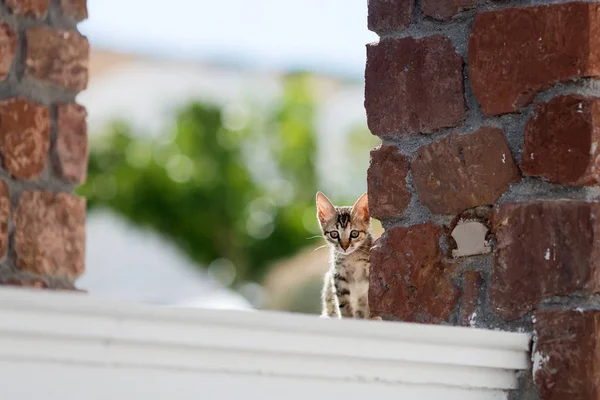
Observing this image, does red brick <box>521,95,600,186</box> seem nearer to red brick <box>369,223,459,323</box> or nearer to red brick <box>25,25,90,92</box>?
red brick <box>369,223,459,323</box>

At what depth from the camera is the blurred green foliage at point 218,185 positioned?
9609mm

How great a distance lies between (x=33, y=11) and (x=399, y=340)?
728mm

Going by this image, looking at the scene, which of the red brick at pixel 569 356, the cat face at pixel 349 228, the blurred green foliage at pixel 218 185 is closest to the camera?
the red brick at pixel 569 356

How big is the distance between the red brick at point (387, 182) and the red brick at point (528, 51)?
0.57 ft

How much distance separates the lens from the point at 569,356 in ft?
4.49

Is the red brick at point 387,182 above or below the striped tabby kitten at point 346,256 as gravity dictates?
above

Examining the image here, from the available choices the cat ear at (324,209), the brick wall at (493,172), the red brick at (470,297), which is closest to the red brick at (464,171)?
the brick wall at (493,172)

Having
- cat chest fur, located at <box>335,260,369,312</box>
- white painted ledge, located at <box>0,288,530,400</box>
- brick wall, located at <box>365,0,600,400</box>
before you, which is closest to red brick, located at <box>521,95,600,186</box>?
brick wall, located at <box>365,0,600,400</box>

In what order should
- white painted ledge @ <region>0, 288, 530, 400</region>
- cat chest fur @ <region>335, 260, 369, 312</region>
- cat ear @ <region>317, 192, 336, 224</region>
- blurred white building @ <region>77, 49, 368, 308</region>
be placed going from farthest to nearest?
blurred white building @ <region>77, 49, 368, 308</region> → cat ear @ <region>317, 192, 336, 224</region> → cat chest fur @ <region>335, 260, 369, 312</region> → white painted ledge @ <region>0, 288, 530, 400</region>

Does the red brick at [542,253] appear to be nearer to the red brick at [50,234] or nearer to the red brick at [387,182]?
the red brick at [387,182]

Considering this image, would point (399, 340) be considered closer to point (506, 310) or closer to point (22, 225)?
point (506, 310)

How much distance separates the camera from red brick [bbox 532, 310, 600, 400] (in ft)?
4.45

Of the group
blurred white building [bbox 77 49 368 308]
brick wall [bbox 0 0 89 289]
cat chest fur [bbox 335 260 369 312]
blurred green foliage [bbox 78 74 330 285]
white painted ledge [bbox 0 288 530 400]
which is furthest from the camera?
blurred green foliage [bbox 78 74 330 285]

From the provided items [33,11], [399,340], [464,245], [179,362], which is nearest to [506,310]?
[464,245]
